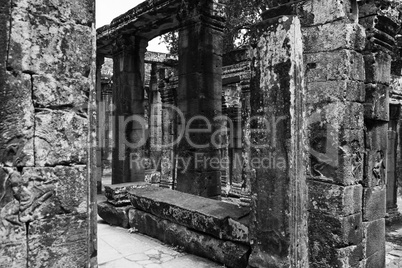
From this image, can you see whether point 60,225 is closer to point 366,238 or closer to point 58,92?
point 58,92

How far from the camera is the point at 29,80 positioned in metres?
1.71

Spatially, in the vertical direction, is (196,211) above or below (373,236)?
above

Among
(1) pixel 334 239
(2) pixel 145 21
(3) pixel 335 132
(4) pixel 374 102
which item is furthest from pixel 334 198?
(2) pixel 145 21

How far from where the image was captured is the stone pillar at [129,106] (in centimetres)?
893

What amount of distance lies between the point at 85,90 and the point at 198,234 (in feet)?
10.2

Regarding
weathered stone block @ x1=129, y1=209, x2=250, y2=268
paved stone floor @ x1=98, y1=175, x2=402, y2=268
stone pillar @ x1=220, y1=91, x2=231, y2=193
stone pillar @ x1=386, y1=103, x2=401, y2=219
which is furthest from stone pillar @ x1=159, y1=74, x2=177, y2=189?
stone pillar @ x1=386, y1=103, x2=401, y2=219

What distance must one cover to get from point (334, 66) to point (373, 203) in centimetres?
178

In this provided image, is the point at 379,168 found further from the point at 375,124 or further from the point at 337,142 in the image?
the point at 337,142

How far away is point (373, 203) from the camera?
152 inches

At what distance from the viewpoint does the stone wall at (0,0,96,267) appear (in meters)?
1.65

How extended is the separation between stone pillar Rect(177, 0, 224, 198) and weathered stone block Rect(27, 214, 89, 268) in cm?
484

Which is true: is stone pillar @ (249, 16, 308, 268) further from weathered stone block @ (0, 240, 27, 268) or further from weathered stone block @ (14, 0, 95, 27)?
weathered stone block @ (0, 240, 27, 268)

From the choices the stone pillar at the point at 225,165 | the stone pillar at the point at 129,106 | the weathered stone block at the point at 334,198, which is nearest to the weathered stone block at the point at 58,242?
the weathered stone block at the point at 334,198

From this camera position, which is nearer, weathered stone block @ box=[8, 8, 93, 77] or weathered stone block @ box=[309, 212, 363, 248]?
weathered stone block @ box=[8, 8, 93, 77]
